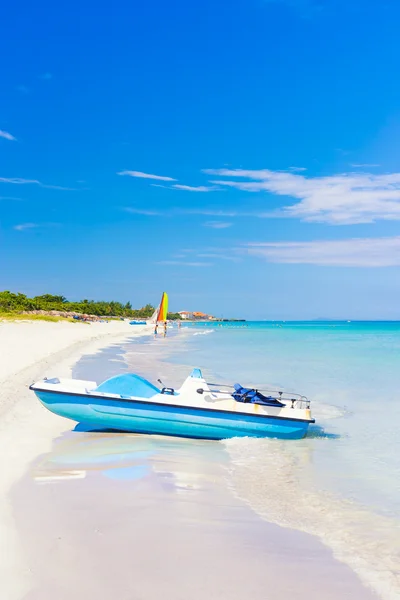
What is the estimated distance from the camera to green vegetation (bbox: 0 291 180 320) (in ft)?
248

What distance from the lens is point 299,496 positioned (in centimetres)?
712

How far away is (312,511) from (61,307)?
94359 millimetres

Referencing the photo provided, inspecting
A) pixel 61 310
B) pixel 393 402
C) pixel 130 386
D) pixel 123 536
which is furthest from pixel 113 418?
pixel 61 310

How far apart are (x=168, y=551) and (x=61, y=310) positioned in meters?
92.1

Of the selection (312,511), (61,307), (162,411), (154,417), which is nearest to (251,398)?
(162,411)

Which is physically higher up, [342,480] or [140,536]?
[140,536]

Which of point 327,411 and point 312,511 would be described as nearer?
point 312,511

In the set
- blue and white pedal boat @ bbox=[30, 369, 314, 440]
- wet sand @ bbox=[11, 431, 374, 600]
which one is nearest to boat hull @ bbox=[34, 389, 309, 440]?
blue and white pedal boat @ bbox=[30, 369, 314, 440]

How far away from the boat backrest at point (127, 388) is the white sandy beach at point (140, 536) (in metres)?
1.10

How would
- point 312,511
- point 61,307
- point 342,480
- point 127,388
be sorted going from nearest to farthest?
point 312,511 → point 342,480 → point 127,388 → point 61,307

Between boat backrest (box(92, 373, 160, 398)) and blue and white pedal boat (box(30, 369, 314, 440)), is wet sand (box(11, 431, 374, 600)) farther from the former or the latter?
boat backrest (box(92, 373, 160, 398))

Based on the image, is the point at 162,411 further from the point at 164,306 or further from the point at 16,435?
the point at 164,306

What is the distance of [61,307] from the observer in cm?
9719

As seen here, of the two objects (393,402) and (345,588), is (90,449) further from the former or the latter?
(393,402)
